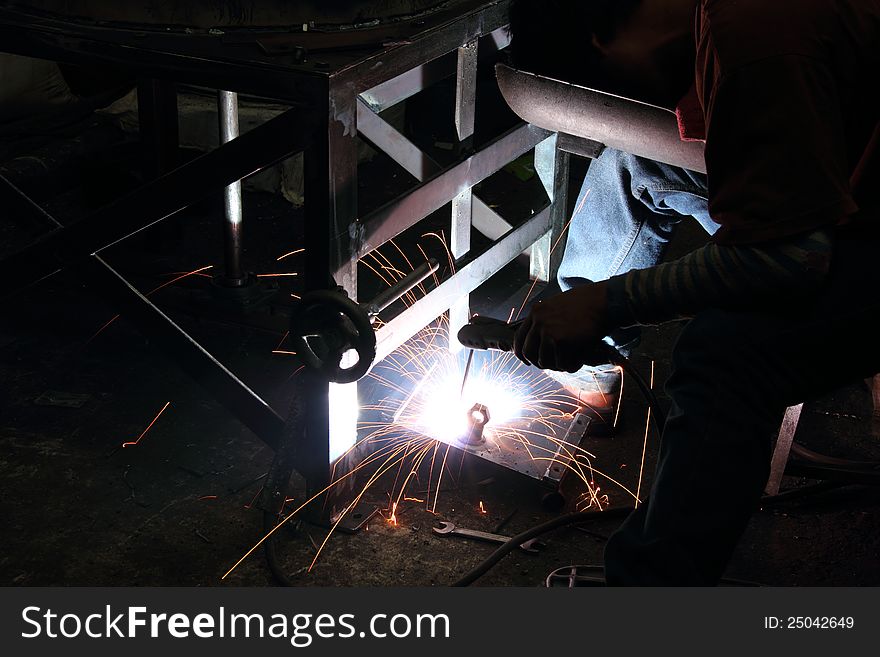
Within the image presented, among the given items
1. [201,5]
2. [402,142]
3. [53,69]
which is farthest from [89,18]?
[53,69]

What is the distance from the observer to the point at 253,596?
2613 millimetres

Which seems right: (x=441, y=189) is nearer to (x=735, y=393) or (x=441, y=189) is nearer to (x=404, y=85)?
(x=404, y=85)

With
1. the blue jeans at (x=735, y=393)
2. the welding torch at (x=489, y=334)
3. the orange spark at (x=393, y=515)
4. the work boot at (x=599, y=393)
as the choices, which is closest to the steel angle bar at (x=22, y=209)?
the orange spark at (x=393, y=515)

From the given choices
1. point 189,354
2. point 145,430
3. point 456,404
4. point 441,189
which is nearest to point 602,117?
point 441,189

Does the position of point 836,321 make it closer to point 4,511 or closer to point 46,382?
point 4,511

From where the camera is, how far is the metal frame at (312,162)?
8.07 ft

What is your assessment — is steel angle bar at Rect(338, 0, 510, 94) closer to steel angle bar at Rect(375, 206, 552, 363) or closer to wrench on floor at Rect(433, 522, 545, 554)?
steel angle bar at Rect(375, 206, 552, 363)

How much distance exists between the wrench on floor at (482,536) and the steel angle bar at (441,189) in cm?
76

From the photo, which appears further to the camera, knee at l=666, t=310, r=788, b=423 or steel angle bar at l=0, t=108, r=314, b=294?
steel angle bar at l=0, t=108, r=314, b=294

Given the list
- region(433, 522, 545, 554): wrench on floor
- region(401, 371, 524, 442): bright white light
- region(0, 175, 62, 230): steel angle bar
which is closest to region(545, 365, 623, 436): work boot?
region(401, 371, 524, 442): bright white light

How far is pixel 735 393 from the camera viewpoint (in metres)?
2.17

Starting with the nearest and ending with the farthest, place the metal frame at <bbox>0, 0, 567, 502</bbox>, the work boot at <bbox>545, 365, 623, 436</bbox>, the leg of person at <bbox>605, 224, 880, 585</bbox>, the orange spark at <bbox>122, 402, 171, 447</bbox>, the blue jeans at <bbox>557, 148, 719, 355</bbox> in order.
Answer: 1. the leg of person at <bbox>605, 224, 880, 585</bbox>
2. the metal frame at <bbox>0, 0, 567, 502</bbox>
3. the blue jeans at <bbox>557, 148, 719, 355</bbox>
4. the orange spark at <bbox>122, 402, 171, 447</bbox>
5. the work boot at <bbox>545, 365, 623, 436</bbox>

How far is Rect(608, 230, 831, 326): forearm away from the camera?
205cm

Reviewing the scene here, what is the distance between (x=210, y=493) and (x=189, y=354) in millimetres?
392
